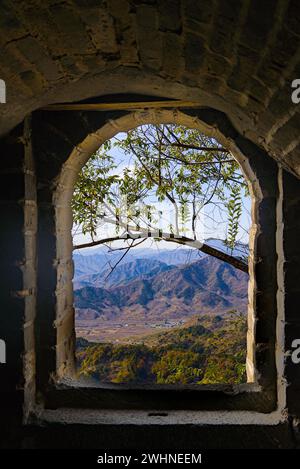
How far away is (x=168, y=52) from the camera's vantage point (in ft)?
4.23

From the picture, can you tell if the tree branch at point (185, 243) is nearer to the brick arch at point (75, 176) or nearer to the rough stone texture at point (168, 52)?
the brick arch at point (75, 176)

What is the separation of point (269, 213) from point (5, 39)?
5.25 ft

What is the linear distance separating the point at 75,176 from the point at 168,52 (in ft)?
4.08

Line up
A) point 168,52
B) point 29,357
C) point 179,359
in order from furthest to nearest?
point 179,359 < point 29,357 < point 168,52

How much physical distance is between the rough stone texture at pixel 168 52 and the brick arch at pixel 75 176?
0.35 m

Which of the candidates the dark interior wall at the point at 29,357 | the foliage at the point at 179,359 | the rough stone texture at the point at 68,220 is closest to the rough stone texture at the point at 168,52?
the rough stone texture at the point at 68,220

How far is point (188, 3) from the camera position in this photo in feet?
3.19

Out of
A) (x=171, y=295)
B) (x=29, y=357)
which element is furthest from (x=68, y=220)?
(x=171, y=295)

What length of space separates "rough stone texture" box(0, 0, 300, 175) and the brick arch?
0.35 m

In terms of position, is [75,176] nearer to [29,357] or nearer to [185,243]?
[29,357]

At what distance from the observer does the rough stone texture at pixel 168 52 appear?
1.00 metres

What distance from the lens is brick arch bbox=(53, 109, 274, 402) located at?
6.89 feet

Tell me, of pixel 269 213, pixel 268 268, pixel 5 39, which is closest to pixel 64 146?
pixel 5 39

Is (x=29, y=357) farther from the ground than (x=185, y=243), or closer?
closer
